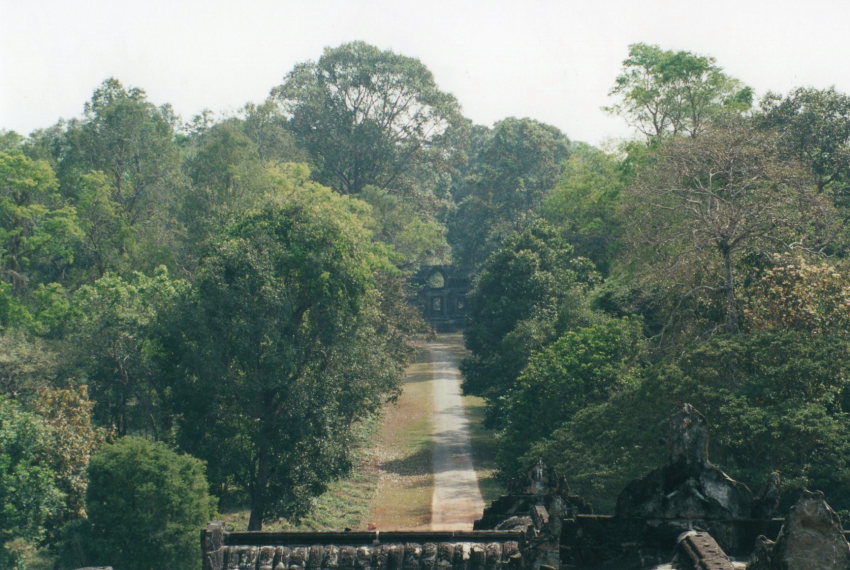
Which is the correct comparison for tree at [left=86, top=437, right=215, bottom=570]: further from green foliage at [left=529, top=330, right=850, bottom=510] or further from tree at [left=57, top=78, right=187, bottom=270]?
tree at [left=57, top=78, right=187, bottom=270]

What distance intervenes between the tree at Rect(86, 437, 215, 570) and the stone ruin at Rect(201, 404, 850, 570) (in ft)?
84.3

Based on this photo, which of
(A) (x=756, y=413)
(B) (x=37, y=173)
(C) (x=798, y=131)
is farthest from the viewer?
(B) (x=37, y=173)

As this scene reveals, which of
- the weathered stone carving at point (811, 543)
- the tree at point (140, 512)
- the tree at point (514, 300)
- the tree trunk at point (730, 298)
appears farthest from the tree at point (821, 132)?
the weathered stone carving at point (811, 543)

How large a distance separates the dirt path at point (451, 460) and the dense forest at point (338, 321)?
319 centimetres

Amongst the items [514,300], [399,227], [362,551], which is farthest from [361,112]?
[362,551]

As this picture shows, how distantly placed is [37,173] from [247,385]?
27.3 meters

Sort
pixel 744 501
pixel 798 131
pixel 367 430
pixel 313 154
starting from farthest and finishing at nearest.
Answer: pixel 313 154 < pixel 367 430 < pixel 798 131 < pixel 744 501

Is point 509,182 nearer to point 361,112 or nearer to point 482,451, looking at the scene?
point 361,112

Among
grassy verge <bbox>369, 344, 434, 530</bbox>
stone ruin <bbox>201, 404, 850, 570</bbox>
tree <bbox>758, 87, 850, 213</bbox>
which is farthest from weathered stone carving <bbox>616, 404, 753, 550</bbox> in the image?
tree <bbox>758, 87, 850, 213</bbox>

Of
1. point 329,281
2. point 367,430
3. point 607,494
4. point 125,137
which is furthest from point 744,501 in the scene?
point 125,137

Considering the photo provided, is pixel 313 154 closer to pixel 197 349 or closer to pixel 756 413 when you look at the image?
pixel 197 349

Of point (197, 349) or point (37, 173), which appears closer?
point (197, 349)

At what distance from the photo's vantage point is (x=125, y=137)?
76125 mm

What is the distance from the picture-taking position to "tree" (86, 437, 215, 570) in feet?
140
